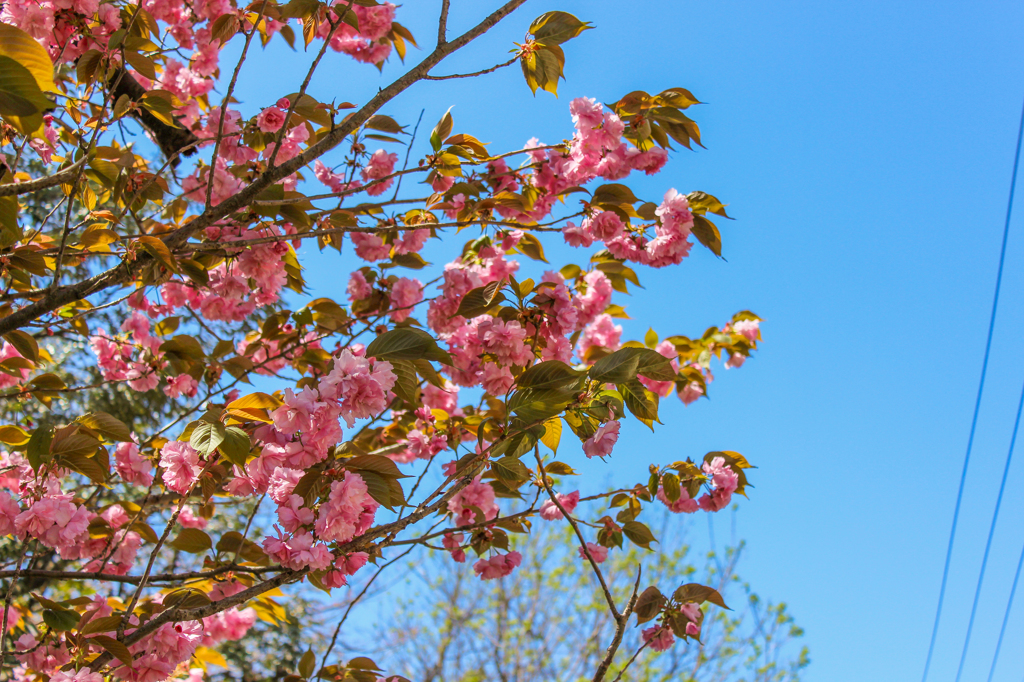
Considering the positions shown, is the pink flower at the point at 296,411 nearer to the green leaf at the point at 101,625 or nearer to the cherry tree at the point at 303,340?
the cherry tree at the point at 303,340

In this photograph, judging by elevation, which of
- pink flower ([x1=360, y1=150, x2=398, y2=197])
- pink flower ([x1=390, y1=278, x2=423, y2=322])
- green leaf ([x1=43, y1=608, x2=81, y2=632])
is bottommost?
green leaf ([x1=43, y1=608, x2=81, y2=632])

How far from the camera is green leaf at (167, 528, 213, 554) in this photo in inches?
61.0

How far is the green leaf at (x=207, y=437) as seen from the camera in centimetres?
110

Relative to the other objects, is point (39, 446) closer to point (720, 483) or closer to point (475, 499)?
point (475, 499)

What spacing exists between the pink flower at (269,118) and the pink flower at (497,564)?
127 centimetres

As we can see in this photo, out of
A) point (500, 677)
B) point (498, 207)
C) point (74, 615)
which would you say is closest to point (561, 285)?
point (498, 207)

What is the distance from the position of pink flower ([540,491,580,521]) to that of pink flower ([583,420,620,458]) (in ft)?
1.39

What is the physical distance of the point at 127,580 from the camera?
1.52 meters

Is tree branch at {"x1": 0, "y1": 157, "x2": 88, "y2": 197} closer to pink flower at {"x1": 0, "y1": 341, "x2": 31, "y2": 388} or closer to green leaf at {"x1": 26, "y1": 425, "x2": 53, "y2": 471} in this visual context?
green leaf at {"x1": 26, "y1": 425, "x2": 53, "y2": 471}

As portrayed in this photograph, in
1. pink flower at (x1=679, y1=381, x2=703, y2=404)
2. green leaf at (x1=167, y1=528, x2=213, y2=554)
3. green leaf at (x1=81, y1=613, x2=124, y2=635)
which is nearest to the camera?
green leaf at (x1=81, y1=613, x2=124, y2=635)

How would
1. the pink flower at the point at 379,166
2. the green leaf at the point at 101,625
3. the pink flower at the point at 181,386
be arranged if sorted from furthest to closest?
the pink flower at the point at 181,386, the pink flower at the point at 379,166, the green leaf at the point at 101,625

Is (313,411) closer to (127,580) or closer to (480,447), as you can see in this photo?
(480,447)

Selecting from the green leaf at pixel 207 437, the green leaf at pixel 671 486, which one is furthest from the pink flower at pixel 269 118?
the green leaf at pixel 671 486

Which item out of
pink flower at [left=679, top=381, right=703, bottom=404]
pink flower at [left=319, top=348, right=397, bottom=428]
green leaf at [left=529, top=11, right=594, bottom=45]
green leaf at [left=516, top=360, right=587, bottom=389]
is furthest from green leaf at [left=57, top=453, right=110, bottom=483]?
pink flower at [left=679, top=381, right=703, bottom=404]
